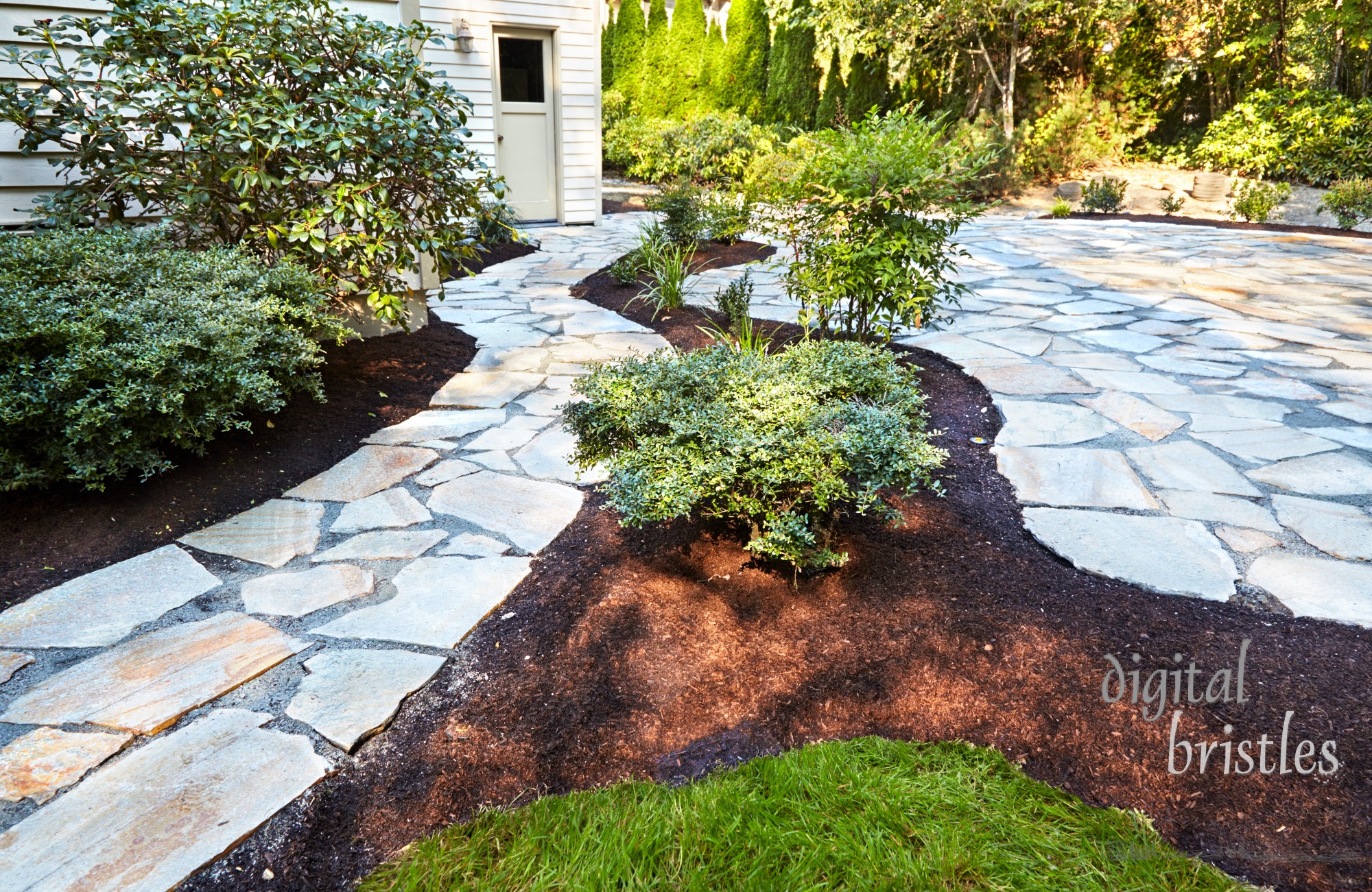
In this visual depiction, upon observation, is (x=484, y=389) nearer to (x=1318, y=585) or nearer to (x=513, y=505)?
(x=513, y=505)

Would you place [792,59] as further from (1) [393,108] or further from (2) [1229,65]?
(1) [393,108]

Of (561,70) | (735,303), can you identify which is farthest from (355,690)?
(561,70)

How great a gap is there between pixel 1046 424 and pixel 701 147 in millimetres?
10193

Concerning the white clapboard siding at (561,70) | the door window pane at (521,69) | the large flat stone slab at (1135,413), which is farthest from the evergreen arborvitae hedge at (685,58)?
the large flat stone slab at (1135,413)

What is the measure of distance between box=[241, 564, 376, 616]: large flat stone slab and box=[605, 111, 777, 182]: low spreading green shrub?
991cm

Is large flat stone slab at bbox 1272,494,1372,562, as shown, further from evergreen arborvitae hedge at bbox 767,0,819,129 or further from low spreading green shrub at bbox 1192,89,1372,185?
evergreen arborvitae hedge at bbox 767,0,819,129

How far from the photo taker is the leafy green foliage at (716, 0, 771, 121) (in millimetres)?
15469

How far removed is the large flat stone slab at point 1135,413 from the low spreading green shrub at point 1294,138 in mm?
8263

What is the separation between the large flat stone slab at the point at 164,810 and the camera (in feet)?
4.60

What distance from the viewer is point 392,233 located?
3816mm

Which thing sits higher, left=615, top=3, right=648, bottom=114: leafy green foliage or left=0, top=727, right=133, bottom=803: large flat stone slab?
left=615, top=3, right=648, bottom=114: leafy green foliage

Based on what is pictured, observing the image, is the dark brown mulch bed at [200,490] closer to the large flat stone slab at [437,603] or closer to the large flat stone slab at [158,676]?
the large flat stone slab at [158,676]

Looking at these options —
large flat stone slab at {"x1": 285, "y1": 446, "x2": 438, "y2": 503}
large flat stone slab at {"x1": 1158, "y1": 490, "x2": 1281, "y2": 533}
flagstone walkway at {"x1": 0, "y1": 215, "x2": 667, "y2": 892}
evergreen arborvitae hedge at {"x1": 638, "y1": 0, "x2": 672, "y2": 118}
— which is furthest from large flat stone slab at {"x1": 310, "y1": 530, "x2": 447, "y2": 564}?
evergreen arborvitae hedge at {"x1": 638, "y1": 0, "x2": 672, "y2": 118}

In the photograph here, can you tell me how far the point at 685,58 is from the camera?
1636cm
